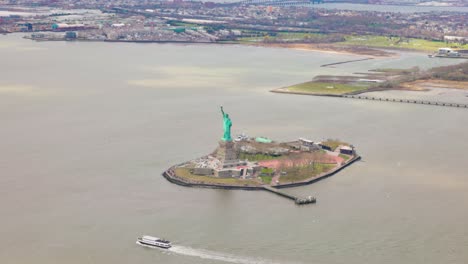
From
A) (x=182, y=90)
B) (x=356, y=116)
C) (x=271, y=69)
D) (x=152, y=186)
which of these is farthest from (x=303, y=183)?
(x=271, y=69)

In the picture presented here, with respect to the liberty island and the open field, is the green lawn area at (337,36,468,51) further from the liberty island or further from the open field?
the liberty island

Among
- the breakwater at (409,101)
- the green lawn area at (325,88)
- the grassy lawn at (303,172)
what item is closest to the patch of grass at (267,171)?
the grassy lawn at (303,172)

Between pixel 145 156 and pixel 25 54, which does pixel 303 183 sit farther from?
pixel 25 54

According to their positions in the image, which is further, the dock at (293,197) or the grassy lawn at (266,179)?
the grassy lawn at (266,179)

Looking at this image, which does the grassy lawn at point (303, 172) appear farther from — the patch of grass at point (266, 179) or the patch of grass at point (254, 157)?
the patch of grass at point (254, 157)

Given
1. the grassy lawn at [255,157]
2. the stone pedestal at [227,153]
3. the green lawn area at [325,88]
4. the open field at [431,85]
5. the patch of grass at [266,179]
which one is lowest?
the open field at [431,85]

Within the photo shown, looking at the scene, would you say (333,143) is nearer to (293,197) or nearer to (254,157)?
(254,157)

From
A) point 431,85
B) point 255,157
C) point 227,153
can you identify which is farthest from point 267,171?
point 431,85

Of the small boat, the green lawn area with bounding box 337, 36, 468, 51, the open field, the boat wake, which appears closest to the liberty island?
the boat wake
